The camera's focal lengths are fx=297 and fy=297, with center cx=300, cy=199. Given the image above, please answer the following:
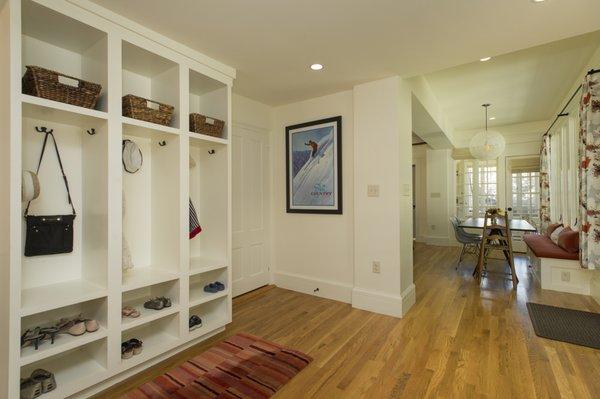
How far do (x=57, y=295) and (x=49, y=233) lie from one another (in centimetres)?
41

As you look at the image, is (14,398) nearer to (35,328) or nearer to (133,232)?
(35,328)

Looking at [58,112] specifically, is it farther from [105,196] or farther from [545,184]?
[545,184]

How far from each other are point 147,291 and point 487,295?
3649 mm

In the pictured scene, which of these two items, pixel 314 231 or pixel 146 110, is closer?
pixel 146 110

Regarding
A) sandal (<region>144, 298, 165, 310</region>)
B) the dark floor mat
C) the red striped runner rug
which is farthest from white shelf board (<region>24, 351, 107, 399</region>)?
the dark floor mat

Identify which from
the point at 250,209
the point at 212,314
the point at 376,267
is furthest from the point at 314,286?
the point at 212,314

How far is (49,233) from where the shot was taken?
1864 mm

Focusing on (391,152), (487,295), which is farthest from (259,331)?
(487,295)

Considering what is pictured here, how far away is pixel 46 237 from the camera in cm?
185

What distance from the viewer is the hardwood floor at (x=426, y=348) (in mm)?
1844

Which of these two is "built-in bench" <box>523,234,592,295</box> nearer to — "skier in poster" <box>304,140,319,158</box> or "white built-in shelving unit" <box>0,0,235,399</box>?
"skier in poster" <box>304,140,319,158</box>

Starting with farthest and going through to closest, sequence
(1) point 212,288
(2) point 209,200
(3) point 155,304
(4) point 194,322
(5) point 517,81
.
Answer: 1. (5) point 517,81
2. (2) point 209,200
3. (1) point 212,288
4. (4) point 194,322
5. (3) point 155,304

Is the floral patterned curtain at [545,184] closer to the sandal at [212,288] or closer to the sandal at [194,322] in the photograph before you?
the sandal at [212,288]

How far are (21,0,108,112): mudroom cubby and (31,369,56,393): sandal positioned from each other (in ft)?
5.20
